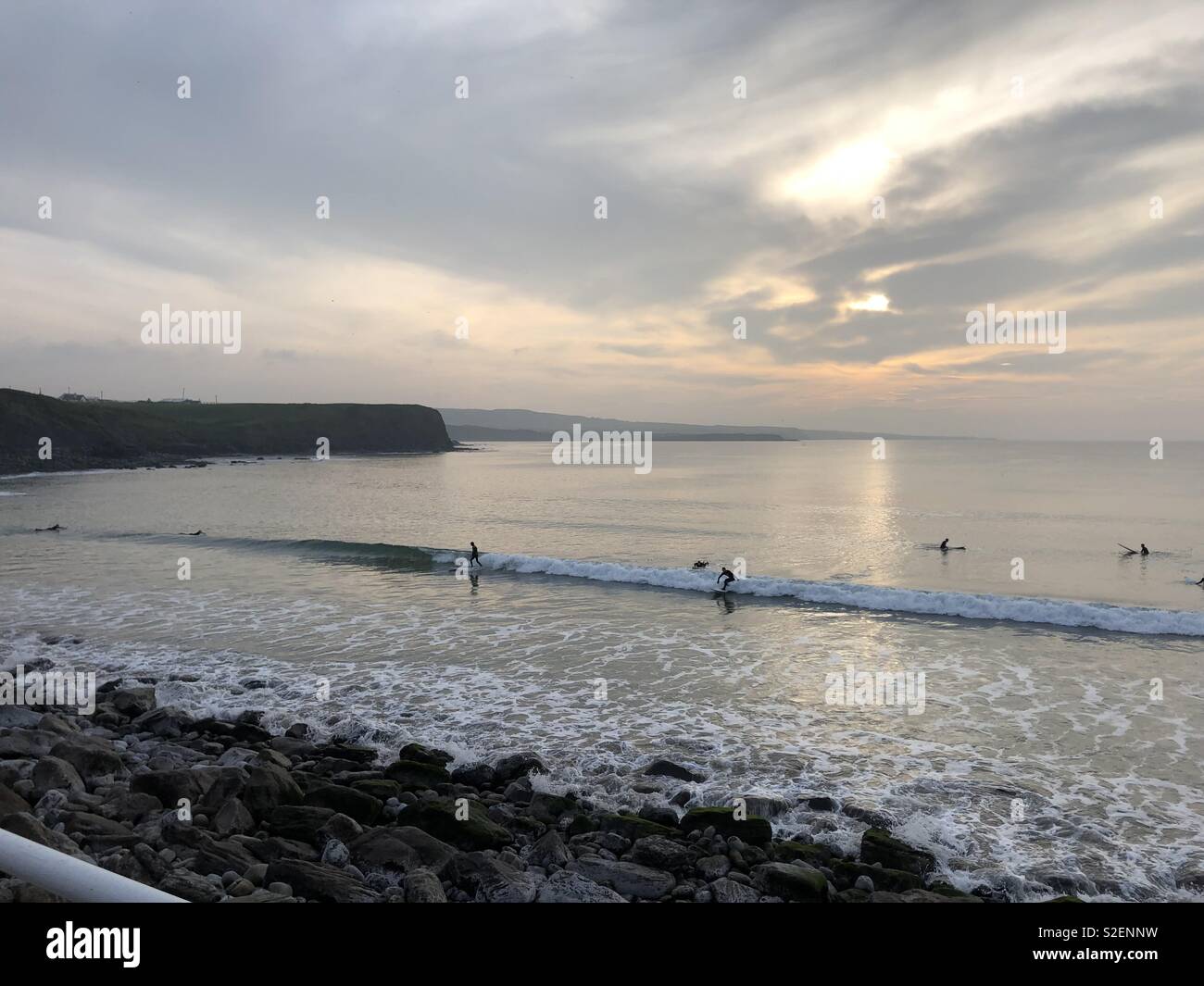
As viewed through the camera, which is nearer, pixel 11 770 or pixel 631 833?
pixel 631 833

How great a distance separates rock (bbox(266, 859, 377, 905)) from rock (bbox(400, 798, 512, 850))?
1.40 meters

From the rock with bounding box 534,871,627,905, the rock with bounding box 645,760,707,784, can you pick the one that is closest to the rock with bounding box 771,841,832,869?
the rock with bounding box 534,871,627,905

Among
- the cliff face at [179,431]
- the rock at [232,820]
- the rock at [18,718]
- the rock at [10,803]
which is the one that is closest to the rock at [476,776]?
the rock at [232,820]

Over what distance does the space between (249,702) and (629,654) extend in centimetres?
906

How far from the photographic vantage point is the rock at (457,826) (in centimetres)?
916

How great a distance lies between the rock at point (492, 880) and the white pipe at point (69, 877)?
6225 mm

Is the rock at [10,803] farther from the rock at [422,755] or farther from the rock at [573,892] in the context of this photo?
the rock at [573,892]

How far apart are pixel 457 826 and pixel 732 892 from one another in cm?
344

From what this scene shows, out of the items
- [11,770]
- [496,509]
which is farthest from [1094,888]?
[496,509]

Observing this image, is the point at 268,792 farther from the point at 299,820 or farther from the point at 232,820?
the point at 299,820

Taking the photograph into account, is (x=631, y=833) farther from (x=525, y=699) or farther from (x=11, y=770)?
(x=11, y=770)

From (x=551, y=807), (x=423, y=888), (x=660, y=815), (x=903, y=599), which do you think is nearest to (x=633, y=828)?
(x=660, y=815)

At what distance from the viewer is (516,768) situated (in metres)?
11.7
